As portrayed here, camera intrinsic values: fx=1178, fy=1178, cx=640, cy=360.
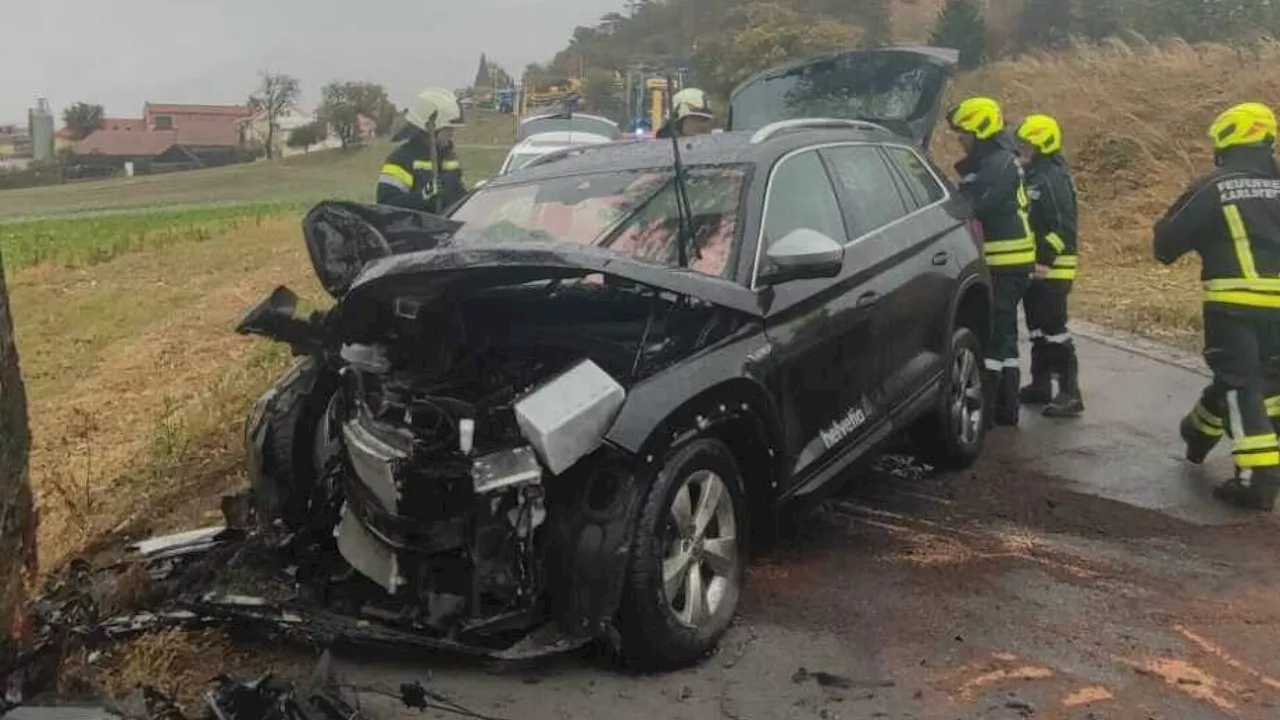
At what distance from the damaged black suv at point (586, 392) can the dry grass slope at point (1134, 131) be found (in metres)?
7.85

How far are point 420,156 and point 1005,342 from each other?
4.09 metres

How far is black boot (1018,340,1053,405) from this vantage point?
25.1ft

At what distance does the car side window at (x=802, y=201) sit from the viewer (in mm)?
4715

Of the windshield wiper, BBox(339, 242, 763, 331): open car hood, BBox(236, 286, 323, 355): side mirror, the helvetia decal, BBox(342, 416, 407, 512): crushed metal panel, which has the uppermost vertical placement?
the windshield wiper

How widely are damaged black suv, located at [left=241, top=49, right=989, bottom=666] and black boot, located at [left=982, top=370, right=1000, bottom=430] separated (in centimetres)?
139

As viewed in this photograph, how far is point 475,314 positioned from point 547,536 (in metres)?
0.86

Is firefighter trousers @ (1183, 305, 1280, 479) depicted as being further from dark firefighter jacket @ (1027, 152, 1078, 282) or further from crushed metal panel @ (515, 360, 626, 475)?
crushed metal panel @ (515, 360, 626, 475)

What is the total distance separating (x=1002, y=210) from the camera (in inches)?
281

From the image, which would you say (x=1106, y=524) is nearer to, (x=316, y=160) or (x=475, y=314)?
(x=475, y=314)

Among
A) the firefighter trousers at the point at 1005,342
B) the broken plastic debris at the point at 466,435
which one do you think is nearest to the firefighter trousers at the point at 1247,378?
the firefighter trousers at the point at 1005,342

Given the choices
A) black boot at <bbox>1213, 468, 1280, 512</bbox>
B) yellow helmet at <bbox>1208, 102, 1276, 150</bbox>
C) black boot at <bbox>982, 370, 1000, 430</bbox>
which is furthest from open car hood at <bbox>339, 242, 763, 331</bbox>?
yellow helmet at <bbox>1208, 102, 1276, 150</bbox>

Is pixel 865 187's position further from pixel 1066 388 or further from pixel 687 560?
pixel 1066 388

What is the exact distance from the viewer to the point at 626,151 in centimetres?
536

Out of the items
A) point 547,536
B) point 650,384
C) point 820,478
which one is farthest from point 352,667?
point 820,478
